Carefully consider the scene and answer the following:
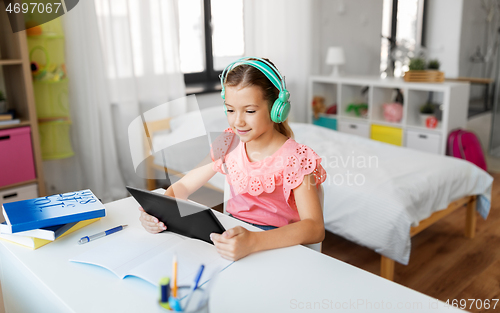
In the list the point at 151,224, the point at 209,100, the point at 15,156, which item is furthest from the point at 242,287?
the point at 209,100

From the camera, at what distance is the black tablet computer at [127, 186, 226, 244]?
89cm

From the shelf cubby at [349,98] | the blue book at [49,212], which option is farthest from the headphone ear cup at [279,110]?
the shelf cubby at [349,98]

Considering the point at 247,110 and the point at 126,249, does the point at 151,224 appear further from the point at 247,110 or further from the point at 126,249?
the point at 247,110

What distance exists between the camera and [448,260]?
2.18 meters

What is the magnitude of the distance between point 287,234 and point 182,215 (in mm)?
247

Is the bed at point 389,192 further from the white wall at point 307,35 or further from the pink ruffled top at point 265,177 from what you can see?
the white wall at point 307,35

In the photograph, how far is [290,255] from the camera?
3.09 ft

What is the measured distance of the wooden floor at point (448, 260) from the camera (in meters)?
1.92

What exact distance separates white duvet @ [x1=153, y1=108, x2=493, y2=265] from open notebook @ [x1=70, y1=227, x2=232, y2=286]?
514mm

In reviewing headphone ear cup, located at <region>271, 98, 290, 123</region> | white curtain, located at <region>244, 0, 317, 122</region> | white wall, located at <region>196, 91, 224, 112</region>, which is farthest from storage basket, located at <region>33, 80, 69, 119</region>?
headphone ear cup, located at <region>271, 98, 290, 123</region>

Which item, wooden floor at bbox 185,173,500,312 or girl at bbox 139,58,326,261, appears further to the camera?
wooden floor at bbox 185,173,500,312

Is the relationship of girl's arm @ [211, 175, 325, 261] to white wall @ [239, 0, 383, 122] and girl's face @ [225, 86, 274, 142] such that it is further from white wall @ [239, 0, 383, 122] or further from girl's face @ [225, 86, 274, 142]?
white wall @ [239, 0, 383, 122]

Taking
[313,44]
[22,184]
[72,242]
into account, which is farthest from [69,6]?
[313,44]

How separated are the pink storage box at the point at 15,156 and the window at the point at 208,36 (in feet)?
4.59
